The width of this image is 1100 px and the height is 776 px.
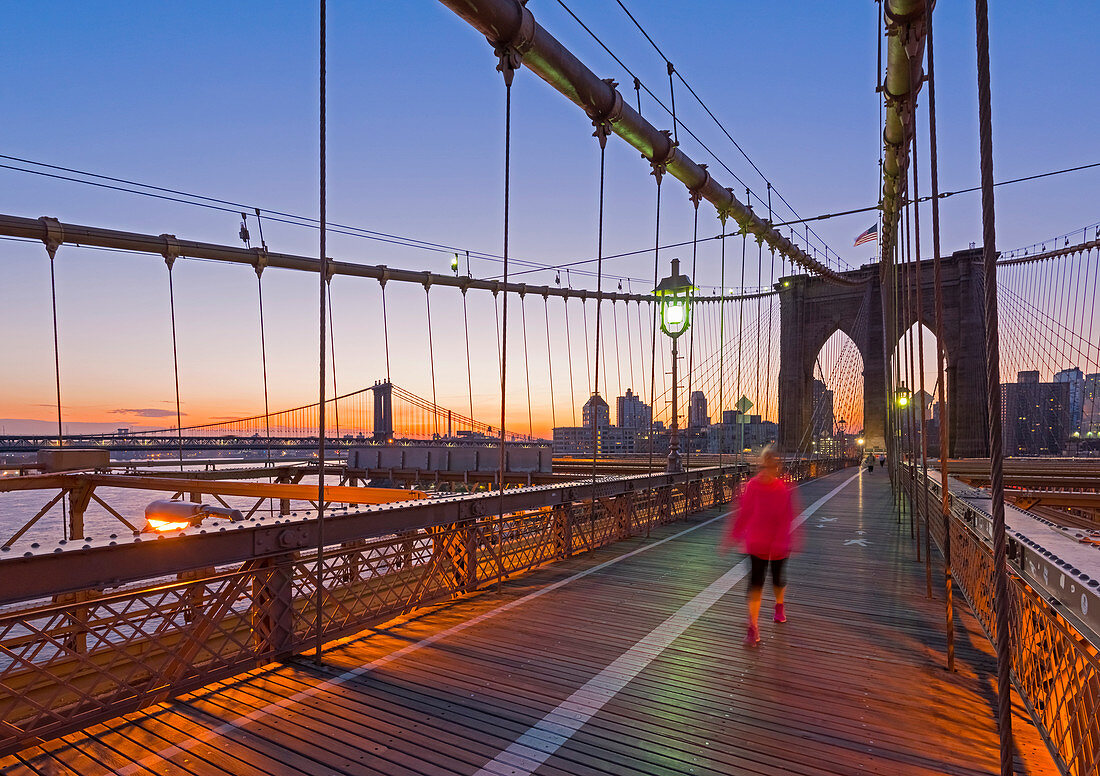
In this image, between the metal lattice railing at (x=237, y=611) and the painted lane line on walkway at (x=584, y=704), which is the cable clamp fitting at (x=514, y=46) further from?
the painted lane line on walkway at (x=584, y=704)

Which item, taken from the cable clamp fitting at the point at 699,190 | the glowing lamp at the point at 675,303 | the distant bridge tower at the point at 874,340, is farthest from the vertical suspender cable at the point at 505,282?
the distant bridge tower at the point at 874,340

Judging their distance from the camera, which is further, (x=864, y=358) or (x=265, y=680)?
(x=864, y=358)

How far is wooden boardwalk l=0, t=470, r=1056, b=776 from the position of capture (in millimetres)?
3270

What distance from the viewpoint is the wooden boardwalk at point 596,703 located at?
3.27 meters

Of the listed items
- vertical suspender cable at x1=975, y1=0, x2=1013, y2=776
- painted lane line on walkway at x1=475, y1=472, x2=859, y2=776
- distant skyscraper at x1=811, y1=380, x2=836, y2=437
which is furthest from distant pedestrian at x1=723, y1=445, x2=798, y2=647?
distant skyscraper at x1=811, y1=380, x2=836, y2=437

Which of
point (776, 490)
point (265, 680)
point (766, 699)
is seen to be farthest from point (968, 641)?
point (265, 680)

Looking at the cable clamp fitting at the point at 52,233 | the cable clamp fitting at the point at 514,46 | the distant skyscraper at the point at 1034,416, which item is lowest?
the distant skyscraper at the point at 1034,416

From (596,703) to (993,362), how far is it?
301 centimetres

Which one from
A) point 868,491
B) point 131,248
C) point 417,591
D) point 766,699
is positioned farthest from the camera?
point 868,491

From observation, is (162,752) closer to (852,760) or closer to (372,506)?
(372,506)

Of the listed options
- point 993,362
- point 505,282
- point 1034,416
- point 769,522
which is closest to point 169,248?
point 505,282

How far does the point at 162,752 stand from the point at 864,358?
181ft

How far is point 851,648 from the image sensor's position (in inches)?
200

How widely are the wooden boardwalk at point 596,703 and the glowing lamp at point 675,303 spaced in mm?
6487
